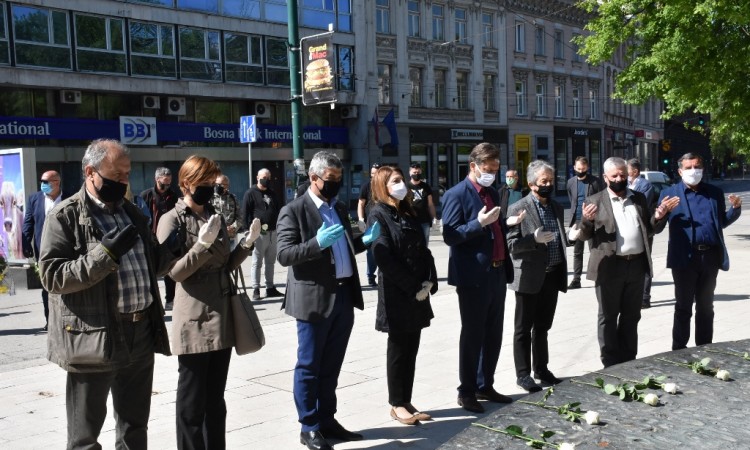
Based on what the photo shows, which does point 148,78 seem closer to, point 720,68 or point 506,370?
point 720,68

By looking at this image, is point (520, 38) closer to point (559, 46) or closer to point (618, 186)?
point (559, 46)

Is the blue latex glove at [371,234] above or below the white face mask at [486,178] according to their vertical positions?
below

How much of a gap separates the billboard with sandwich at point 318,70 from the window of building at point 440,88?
22.6m

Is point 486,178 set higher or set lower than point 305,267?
higher

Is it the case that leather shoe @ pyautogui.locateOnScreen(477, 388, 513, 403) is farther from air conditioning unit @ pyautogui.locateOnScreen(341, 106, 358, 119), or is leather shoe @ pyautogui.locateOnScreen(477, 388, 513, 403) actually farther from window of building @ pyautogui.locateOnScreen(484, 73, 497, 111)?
window of building @ pyautogui.locateOnScreen(484, 73, 497, 111)

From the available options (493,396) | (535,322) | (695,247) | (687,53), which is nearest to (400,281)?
(493,396)

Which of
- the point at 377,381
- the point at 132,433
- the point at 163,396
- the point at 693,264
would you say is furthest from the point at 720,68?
the point at 132,433

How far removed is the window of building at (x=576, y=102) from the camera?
50.8 meters

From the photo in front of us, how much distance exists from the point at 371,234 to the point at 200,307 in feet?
4.43

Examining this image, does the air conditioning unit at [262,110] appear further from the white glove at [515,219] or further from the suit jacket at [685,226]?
the white glove at [515,219]

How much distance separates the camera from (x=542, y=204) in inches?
276

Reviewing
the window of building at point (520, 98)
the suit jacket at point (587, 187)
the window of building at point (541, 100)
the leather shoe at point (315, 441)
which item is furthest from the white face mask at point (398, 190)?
the window of building at point (541, 100)

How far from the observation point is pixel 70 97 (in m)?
26.2

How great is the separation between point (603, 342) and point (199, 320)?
12.1 feet
